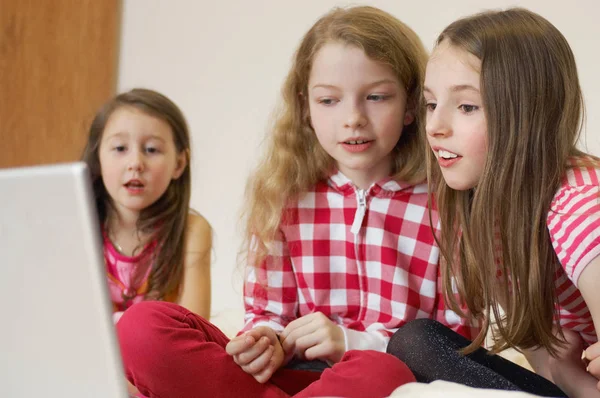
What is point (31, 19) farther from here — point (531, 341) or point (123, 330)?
point (531, 341)

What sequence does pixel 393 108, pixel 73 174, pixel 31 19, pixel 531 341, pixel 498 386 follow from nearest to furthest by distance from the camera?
pixel 73 174 < pixel 498 386 < pixel 531 341 < pixel 393 108 < pixel 31 19

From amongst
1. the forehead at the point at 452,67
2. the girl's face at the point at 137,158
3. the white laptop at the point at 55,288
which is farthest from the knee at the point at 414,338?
the girl's face at the point at 137,158

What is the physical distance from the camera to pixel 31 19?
2236 mm

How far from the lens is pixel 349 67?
3.92 feet

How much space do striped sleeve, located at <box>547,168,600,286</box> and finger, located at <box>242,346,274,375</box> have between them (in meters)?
0.41

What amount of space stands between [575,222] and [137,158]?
841 mm

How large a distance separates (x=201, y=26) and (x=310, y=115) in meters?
1.15

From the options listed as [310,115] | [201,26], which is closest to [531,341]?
[310,115]

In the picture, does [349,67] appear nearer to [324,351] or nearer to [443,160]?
[443,160]

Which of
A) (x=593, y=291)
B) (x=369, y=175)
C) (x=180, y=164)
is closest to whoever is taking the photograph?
(x=593, y=291)

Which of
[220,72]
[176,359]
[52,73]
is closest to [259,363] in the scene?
[176,359]

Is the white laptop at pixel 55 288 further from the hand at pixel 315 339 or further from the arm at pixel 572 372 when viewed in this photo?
the arm at pixel 572 372

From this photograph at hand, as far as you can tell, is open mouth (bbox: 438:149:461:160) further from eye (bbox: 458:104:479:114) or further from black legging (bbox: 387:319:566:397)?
black legging (bbox: 387:319:566:397)

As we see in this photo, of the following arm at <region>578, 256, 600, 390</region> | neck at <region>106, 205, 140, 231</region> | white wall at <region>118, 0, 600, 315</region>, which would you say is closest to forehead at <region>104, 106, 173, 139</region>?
neck at <region>106, 205, 140, 231</region>
